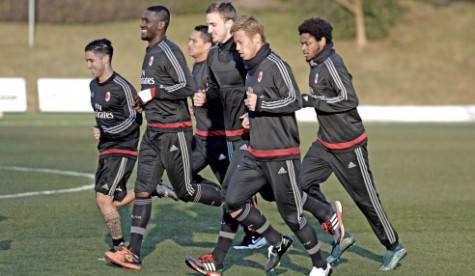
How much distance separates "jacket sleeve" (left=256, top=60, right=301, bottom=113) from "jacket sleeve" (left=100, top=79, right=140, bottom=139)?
1.85 meters

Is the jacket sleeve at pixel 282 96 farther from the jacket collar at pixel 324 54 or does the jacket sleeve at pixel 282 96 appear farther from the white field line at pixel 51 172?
the white field line at pixel 51 172

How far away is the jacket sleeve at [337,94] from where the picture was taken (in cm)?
962

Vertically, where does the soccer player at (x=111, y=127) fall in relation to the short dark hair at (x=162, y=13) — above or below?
below

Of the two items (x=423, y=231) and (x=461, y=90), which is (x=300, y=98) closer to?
(x=423, y=231)

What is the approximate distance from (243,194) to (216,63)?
2003mm

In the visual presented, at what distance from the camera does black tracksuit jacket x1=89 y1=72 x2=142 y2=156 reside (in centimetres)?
1020

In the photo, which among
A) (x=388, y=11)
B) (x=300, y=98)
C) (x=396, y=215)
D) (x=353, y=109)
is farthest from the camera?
(x=388, y=11)

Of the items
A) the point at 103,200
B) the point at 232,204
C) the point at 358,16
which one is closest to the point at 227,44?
the point at 103,200

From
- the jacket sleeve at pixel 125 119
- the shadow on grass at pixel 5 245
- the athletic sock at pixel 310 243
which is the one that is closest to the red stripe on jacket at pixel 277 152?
the athletic sock at pixel 310 243

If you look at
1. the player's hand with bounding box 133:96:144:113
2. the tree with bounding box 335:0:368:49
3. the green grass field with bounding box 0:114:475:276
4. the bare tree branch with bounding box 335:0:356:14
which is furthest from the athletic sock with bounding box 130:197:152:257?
the bare tree branch with bounding box 335:0:356:14

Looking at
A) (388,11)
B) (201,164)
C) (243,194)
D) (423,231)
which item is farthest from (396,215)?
(388,11)

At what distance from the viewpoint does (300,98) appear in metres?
8.94

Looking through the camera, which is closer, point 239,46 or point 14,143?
point 239,46

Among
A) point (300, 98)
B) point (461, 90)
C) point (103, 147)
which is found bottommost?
point (461, 90)
